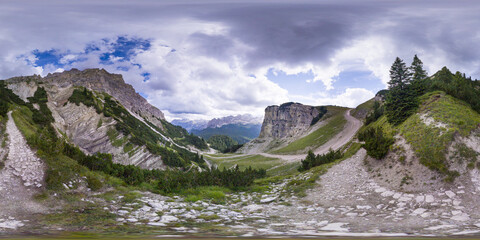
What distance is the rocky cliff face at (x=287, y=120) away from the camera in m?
165

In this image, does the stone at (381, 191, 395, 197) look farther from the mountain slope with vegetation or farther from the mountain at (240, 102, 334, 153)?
the mountain at (240, 102, 334, 153)

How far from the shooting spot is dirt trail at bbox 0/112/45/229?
971 centimetres

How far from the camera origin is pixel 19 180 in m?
11.9

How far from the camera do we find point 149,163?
69.5 metres

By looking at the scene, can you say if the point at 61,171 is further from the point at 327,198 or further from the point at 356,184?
the point at 356,184

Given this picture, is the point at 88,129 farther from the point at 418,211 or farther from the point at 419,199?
the point at 418,211

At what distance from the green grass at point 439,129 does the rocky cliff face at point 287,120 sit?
137 m

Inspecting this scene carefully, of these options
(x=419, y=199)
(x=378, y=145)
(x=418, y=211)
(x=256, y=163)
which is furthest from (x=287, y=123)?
(x=418, y=211)

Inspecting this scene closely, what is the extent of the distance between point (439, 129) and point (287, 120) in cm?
16211

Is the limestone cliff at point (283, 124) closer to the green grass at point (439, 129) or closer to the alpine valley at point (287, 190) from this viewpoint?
the green grass at point (439, 129)

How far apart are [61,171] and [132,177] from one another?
3998 mm

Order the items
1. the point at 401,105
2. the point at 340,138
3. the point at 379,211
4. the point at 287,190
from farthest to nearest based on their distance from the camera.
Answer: the point at 340,138, the point at 401,105, the point at 287,190, the point at 379,211

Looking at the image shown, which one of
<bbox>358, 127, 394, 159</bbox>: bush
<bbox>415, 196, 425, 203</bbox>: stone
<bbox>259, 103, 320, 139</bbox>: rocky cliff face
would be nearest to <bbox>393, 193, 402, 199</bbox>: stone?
<bbox>415, 196, 425, 203</bbox>: stone

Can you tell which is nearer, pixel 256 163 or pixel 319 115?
pixel 256 163
